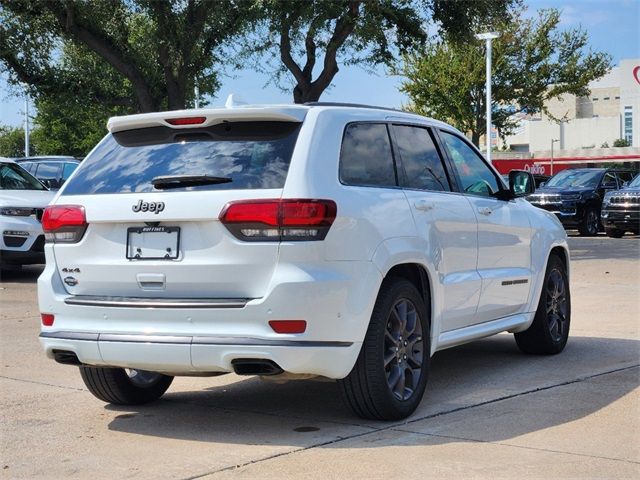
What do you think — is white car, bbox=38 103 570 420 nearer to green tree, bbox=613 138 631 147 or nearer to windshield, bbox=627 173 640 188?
windshield, bbox=627 173 640 188

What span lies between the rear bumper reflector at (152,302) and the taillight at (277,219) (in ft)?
1.13

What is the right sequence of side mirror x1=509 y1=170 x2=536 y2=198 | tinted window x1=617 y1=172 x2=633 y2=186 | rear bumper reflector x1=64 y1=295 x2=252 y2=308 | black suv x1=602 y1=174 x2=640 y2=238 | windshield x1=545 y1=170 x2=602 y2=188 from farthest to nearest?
1. tinted window x1=617 y1=172 x2=633 y2=186
2. windshield x1=545 y1=170 x2=602 y2=188
3. black suv x1=602 y1=174 x2=640 y2=238
4. side mirror x1=509 y1=170 x2=536 y2=198
5. rear bumper reflector x1=64 y1=295 x2=252 y2=308

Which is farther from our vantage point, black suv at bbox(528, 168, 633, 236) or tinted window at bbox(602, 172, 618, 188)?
tinted window at bbox(602, 172, 618, 188)

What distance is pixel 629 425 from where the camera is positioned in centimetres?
603

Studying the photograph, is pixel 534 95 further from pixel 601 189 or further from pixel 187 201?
pixel 187 201

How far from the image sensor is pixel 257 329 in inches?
217

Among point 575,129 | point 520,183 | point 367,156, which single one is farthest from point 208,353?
point 575,129

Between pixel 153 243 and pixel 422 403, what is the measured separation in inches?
79.6

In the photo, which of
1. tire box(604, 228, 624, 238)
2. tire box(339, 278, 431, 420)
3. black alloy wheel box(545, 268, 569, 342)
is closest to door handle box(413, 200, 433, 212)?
tire box(339, 278, 431, 420)

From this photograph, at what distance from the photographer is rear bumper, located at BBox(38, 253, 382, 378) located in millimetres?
5480

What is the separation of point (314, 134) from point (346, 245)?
66cm

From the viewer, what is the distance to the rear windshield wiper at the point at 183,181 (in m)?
5.76

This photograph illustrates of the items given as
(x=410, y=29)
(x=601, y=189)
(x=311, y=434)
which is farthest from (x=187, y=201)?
(x=601, y=189)

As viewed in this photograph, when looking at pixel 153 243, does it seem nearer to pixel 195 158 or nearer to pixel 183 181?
pixel 183 181
